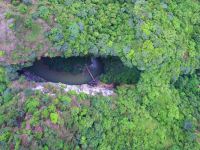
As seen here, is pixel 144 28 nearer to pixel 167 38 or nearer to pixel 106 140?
pixel 167 38

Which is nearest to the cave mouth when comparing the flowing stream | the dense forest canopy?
the flowing stream

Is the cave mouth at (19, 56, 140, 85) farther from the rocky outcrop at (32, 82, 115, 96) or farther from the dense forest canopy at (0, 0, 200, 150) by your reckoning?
the rocky outcrop at (32, 82, 115, 96)

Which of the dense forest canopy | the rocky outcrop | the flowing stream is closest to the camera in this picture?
the dense forest canopy

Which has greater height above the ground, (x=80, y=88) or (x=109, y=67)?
(x=109, y=67)

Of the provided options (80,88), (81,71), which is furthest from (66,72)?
(80,88)

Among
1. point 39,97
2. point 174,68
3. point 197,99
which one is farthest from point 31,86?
point 197,99

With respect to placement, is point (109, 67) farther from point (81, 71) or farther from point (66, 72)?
point (66, 72)
